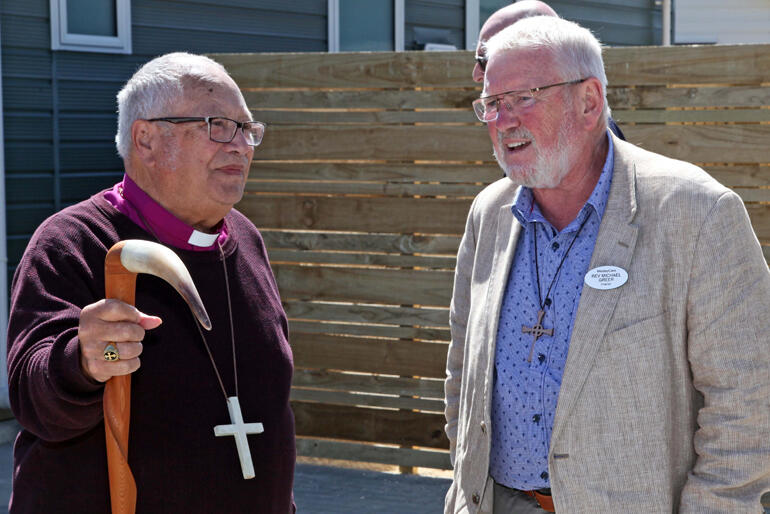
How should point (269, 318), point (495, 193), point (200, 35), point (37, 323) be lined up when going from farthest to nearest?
point (200, 35) → point (495, 193) → point (269, 318) → point (37, 323)

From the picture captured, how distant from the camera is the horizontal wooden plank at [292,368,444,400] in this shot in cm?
586

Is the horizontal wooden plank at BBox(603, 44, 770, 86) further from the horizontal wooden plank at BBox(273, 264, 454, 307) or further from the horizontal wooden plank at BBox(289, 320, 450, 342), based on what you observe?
the horizontal wooden plank at BBox(289, 320, 450, 342)

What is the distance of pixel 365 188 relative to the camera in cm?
594

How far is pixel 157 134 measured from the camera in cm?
262

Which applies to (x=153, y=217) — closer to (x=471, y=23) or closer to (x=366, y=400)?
(x=366, y=400)

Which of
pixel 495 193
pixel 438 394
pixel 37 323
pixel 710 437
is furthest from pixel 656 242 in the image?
pixel 438 394

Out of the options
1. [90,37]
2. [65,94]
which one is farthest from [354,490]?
[90,37]

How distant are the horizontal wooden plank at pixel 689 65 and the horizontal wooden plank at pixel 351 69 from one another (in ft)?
2.67

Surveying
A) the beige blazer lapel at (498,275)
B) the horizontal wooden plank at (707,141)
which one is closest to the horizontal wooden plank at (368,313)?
the horizontal wooden plank at (707,141)

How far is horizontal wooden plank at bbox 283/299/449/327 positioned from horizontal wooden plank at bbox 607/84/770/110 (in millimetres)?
1499

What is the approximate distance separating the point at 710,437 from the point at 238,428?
1.12 meters

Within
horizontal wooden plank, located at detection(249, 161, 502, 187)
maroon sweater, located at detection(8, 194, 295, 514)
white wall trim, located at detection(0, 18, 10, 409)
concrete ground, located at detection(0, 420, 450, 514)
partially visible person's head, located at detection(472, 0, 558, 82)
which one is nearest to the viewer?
maroon sweater, located at detection(8, 194, 295, 514)

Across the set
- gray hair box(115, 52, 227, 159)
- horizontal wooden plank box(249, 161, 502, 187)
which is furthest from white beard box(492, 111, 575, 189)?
horizontal wooden plank box(249, 161, 502, 187)

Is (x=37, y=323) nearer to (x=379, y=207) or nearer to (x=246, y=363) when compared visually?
(x=246, y=363)
